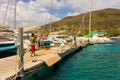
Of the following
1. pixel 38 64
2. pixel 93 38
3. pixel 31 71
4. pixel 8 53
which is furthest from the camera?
pixel 93 38

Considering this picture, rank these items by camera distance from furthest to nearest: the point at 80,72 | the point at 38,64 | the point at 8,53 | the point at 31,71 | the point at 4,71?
the point at 8,53 → the point at 80,72 → the point at 38,64 → the point at 31,71 → the point at 4,71

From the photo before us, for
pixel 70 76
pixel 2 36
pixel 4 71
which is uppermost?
pixel 2 36

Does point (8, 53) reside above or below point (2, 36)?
below

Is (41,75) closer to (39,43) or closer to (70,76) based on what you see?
(70,76)

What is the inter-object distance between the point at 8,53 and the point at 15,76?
1286 centimetres

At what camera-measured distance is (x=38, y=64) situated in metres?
15.4

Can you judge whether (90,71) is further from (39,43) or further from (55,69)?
(39,43)

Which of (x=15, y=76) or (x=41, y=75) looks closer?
(x=15, y=76)

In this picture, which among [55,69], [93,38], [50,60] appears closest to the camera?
[50,60]

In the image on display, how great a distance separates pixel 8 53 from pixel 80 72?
9.06 metres

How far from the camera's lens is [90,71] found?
63.7ft

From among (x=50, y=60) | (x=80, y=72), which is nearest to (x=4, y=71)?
(x=50, y=60)

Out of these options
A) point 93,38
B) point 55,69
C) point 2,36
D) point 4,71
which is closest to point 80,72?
point 55,69

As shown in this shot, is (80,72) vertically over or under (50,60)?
under
